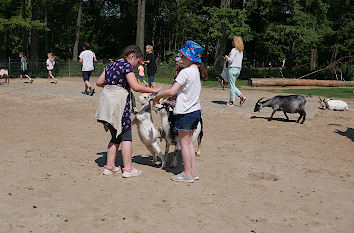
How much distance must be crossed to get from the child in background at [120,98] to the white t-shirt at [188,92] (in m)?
0.38

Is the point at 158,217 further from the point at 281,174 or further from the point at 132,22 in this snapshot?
the point at 132,22

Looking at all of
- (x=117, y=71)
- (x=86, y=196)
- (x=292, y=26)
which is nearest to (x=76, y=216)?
(x=86, y=196)

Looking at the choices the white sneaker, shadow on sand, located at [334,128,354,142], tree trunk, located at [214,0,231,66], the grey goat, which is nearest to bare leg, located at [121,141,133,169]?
the white sneaker

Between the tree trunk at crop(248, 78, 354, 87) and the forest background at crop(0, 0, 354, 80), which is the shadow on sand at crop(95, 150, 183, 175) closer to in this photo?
the tree trunk at crop(248, 78, 354, 87)

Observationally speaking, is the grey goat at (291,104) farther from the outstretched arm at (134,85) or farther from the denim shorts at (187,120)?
the outstretched arm at (134,85)

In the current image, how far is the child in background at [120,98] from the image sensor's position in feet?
16.4

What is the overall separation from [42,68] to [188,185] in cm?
2625

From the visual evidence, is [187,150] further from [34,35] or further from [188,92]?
[34,35]

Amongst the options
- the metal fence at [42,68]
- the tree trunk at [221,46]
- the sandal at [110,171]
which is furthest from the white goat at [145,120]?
the tree trunk at [221,46]

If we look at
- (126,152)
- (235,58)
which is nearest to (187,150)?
(126,152)

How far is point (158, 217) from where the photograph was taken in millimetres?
3914

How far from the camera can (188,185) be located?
5.00 meters

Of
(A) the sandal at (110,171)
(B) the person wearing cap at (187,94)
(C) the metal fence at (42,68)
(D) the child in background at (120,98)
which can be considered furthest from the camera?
(C) the metal fence at (42,68)

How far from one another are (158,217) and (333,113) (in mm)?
9913
